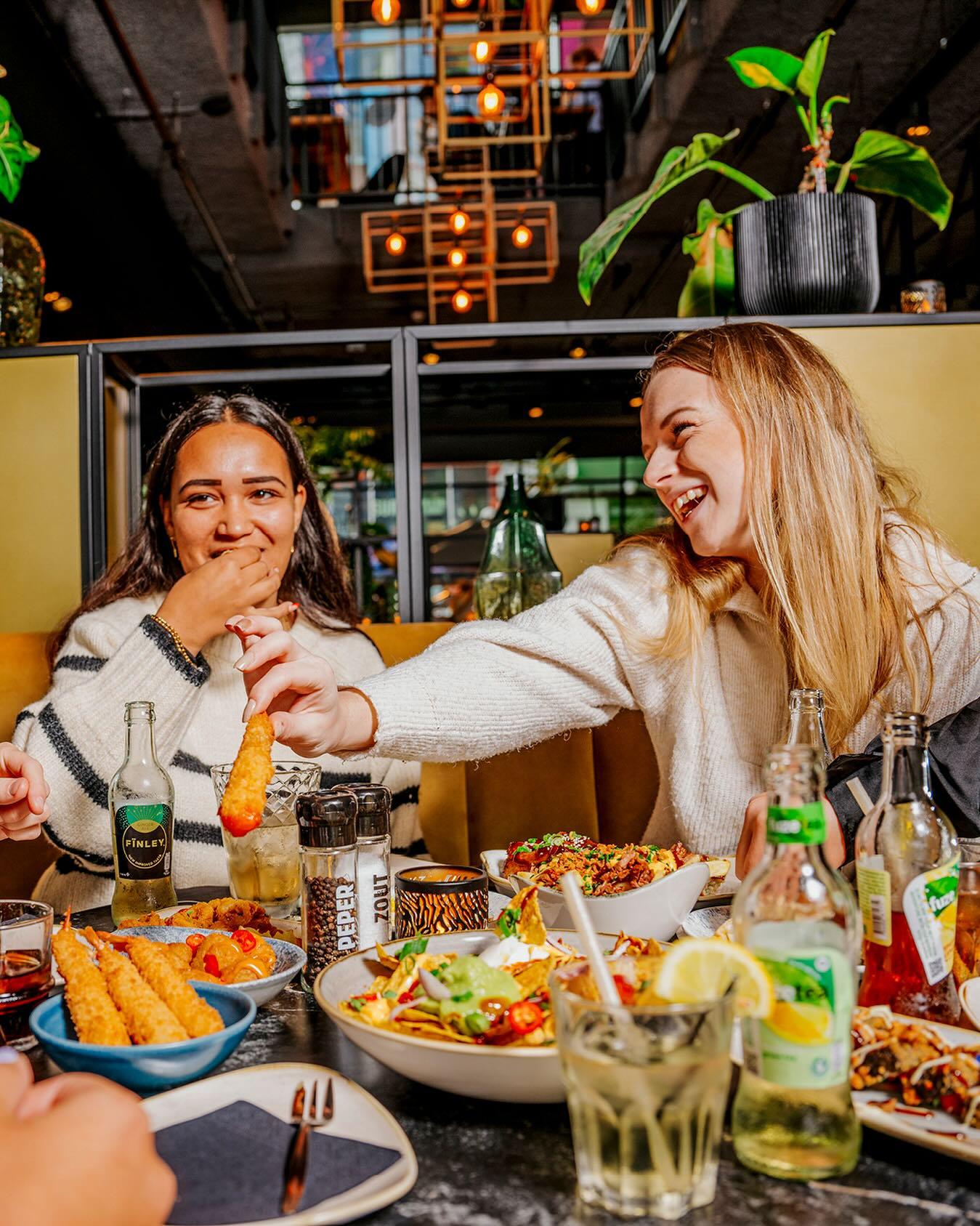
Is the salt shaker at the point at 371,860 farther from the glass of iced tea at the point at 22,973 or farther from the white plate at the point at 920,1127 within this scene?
the white plate at the point at 920,1127

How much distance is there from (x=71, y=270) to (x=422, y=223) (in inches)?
108

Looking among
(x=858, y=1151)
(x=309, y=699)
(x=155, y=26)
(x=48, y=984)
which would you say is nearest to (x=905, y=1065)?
(x=858, y=1151)

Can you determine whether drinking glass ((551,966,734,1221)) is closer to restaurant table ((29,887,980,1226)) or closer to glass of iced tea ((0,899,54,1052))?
restaurant table ((29,887,980,1226))

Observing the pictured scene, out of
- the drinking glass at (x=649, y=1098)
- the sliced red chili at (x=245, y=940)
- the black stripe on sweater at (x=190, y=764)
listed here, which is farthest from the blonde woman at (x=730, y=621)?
the drinking glass at (x=649, y=1098)

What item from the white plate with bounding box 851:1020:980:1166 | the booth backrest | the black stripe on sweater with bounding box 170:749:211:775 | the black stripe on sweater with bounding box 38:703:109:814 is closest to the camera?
the white plate with bounding box 851:1020:980:1166

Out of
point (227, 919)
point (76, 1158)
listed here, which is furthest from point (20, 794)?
point (76, 1158)

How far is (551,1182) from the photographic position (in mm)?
597

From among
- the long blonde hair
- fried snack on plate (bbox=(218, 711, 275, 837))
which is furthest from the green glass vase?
fried snack on plate (bbox=(218, 711, 275, 837))

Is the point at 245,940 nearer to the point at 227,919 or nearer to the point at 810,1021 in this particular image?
the point at 227,919

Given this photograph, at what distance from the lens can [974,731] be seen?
132cm

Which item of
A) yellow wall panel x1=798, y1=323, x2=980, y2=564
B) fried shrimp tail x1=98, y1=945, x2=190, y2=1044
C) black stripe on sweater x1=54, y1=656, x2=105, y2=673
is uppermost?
yellow wall panel x1=798, y1=323, x2=980, y2=564

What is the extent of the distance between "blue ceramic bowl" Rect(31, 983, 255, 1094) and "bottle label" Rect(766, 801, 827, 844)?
1.33 feet

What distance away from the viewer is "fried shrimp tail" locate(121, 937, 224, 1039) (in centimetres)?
75

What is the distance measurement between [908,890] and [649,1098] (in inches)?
14.3
